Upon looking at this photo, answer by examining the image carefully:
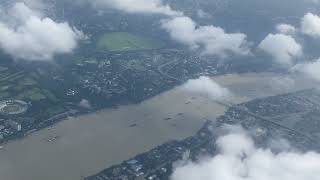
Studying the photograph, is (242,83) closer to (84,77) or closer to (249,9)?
(84,77)

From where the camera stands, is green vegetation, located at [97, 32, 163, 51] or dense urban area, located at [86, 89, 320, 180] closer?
dense urban area, located at [86, 89, 320, 180]

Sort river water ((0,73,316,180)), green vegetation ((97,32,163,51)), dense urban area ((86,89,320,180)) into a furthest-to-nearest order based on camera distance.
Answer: green vegetation ((97,32,163,51)) → dense urban area ((86,89,320,180)) → river water ((0,73,316,180))

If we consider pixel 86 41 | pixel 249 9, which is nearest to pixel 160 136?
pixel 86 41

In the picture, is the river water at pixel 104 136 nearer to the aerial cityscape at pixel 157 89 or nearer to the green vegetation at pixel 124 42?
the aerial cityscape at pixel 157 89

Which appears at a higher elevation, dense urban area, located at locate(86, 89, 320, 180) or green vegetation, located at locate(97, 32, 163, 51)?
green vegetation, located at locate(97, 32, 163, 51)

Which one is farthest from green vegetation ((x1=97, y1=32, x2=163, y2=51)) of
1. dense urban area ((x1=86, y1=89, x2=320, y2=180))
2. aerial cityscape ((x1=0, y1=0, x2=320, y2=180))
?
dense urban area ((x1=86, y1=89, x2=320, y2=180))

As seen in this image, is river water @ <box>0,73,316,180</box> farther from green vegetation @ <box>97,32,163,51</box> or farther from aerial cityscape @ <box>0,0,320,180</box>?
green vegetation @ <box>97,32,163,51</box>

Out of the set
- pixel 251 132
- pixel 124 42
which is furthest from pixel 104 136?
pixel 124 42
